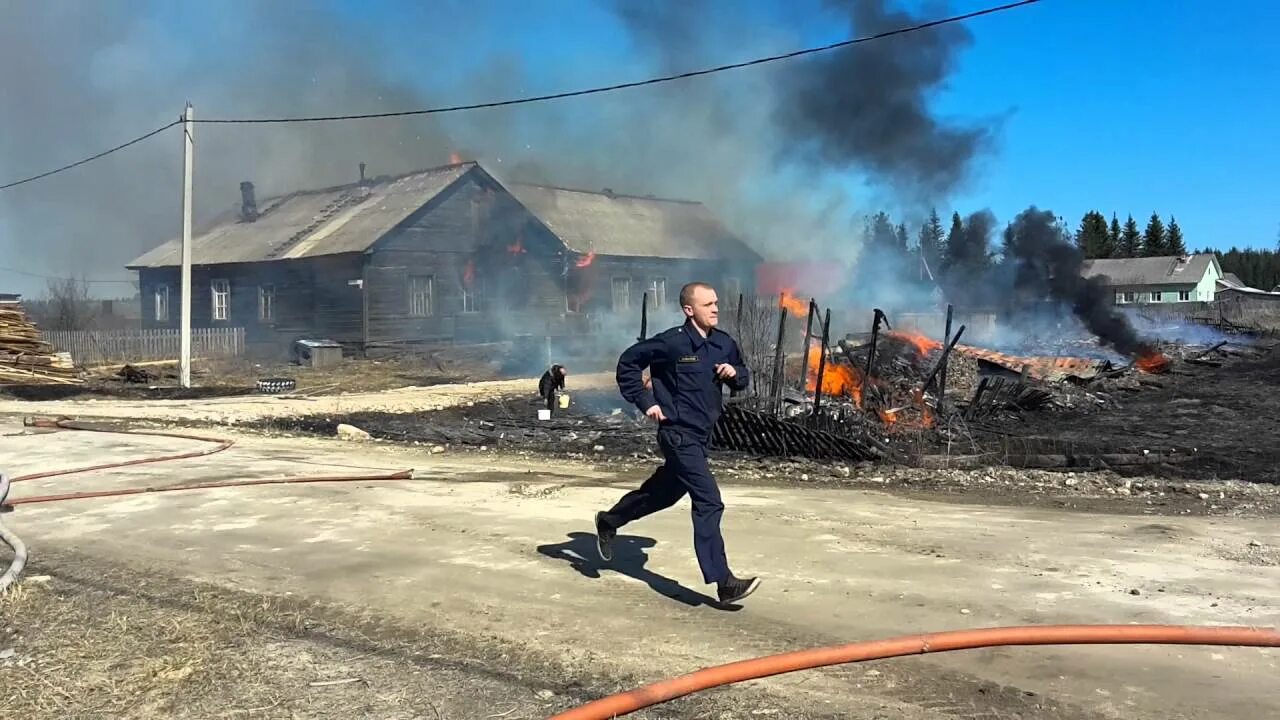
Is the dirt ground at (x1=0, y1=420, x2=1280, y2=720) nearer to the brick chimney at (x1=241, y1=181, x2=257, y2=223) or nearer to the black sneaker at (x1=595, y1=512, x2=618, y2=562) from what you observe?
the black sneaker at (x1=595, y1=512, x2=618, y2=562)

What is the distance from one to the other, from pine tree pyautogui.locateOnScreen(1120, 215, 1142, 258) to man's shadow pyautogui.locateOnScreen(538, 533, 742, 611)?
90.6 meters

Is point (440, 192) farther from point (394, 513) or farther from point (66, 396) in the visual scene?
point (394, 513)

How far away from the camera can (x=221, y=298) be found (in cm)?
3447

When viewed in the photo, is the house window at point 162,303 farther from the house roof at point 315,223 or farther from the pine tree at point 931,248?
the pine tree at point 931,248

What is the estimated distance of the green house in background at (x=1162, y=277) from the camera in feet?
230

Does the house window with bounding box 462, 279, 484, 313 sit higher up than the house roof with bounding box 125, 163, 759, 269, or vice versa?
the house roof with bounding box 125, 163, 759, 269

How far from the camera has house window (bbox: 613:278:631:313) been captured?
35312 mm

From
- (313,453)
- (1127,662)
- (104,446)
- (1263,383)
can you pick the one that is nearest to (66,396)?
(104,446)

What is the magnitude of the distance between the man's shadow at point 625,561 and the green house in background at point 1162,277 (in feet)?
238

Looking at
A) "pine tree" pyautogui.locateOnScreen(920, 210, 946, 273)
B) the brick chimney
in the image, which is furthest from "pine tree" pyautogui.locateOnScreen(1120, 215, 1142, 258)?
the brick chimney

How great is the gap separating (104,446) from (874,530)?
30.6 feet

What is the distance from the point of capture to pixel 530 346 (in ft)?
100

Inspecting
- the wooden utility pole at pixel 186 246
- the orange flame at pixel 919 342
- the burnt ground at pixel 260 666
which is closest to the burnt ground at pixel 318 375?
the wooden utility pole at pixel 186 246

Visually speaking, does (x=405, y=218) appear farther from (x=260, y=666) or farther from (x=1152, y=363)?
(x=260, y=666)
